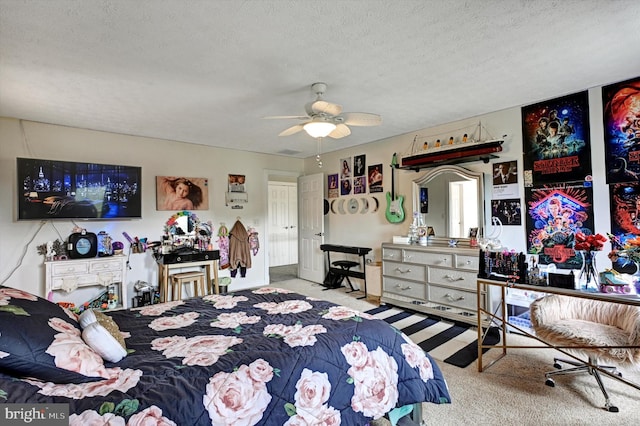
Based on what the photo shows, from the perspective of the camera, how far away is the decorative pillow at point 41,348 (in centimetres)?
115

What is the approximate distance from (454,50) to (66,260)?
460cm

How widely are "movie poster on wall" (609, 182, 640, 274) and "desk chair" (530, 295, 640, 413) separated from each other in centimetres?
65

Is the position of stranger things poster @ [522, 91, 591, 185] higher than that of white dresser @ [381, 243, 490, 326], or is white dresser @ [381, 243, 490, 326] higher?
stranger things poster @ [522, 91, 591, 185]

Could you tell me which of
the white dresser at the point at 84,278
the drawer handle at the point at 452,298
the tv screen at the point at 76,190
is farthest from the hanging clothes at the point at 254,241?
the drawer handle at the point at 452,298

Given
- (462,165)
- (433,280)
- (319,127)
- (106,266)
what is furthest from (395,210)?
(106,266)

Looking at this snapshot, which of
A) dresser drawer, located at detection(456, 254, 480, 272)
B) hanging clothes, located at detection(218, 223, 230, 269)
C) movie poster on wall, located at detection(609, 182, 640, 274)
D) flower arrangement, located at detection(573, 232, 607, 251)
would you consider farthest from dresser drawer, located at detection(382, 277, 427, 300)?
hanging clothes, located at detection(218, 223, 230, 269)

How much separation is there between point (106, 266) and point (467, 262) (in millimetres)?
4311

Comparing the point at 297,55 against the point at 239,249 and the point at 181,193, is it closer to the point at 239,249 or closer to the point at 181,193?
the point at 181,193

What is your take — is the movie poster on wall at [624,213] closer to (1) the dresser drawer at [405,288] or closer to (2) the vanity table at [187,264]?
(1) the dresser drawer at [405,288]

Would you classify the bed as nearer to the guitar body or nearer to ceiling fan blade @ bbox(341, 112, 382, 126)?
ceiling fan blade @ bbox(341, 112, 382, 126)

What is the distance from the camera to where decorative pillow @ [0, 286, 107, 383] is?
3.76 ft

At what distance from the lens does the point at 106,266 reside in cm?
389

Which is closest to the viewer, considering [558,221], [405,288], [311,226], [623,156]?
[623,156]

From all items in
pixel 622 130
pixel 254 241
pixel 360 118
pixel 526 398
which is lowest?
pixel 526 398
